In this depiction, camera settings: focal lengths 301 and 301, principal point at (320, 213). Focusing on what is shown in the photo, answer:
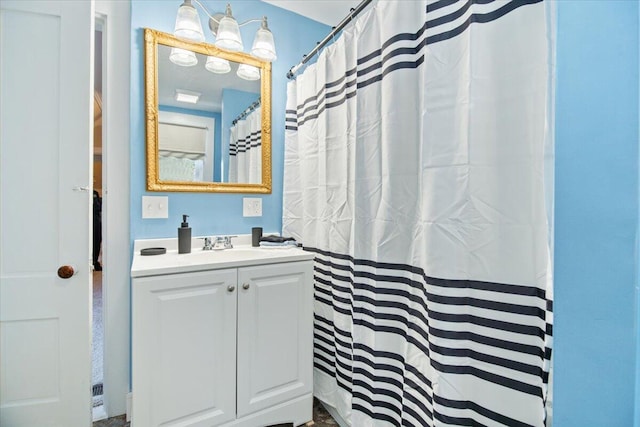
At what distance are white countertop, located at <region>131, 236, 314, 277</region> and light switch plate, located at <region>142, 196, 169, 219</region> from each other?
14 centimetres

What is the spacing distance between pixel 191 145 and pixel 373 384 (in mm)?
1607

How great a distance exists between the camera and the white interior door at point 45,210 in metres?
1.29

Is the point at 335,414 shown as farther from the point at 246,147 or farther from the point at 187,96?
the point at 187,96

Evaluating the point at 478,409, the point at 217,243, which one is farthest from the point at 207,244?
the point at 478,409

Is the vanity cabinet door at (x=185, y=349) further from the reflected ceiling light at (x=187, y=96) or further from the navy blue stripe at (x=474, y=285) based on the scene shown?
the reflected ceiling light at (x=187, y=96)

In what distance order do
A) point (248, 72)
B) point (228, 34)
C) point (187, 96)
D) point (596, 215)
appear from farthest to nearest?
1. point (248, 72)
2. point (187, 96)
3. point (228, 34)
4. point (596, 215)

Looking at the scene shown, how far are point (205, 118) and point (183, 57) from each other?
0.35 m

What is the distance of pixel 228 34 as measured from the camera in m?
1.67

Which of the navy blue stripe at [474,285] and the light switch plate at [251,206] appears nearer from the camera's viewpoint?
the navy blue stripe at [474,285]

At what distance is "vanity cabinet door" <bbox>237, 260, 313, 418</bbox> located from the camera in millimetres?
1416

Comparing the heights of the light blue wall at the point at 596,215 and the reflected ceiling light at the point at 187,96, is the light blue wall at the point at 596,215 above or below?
below

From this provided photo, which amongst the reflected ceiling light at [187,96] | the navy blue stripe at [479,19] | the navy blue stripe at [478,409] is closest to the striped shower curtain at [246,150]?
the reflected ceiling light at [187,96]

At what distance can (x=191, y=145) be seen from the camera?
5.88ft

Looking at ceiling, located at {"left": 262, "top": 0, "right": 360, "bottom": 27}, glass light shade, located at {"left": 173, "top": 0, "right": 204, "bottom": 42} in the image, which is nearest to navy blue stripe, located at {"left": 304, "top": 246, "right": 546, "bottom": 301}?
glass light shade, located at {"left": 173, "top": 0, "right": 204, "bottom": 42}
